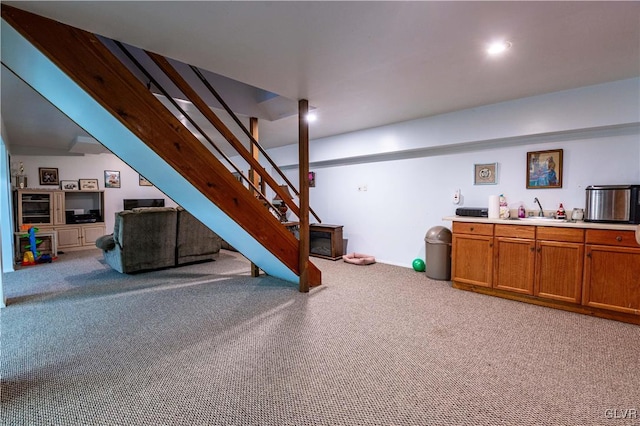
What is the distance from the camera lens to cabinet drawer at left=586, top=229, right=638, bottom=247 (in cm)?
264

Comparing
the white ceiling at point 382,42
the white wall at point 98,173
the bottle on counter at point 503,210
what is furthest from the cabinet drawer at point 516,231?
the white wall at point 98,173

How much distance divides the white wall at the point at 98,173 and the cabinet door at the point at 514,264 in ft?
23.1

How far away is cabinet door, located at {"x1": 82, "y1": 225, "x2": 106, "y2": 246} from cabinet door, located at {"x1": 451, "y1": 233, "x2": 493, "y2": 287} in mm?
7636

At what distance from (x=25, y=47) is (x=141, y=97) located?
0.67 m

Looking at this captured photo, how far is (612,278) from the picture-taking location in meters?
2.71

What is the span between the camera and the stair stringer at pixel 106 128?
77.7 inches

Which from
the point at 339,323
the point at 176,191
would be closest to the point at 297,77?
the point at 176,191

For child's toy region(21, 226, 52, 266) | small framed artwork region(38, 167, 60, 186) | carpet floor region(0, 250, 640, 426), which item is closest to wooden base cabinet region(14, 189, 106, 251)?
small framed artwork region(38, 167, 60, 186)

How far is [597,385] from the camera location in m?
1.82

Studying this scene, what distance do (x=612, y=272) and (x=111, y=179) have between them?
9.35 meters

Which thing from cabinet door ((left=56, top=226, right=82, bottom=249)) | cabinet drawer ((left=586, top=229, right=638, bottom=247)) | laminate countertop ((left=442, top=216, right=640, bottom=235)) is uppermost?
laminate countertop ((left=442, top=216, right=640, bottom=235))

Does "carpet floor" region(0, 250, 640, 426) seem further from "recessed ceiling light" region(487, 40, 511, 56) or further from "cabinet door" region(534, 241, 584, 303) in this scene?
"recessed ceiling light" region(487, 40, 511, 56)

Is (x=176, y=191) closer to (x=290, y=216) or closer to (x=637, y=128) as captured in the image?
(x=290, y=216)

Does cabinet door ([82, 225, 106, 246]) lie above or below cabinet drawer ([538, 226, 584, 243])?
below
